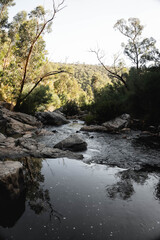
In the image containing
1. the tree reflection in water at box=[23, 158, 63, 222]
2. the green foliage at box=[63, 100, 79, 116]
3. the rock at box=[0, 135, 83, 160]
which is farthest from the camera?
the green foliage at box=[63, 100, 79, 116]

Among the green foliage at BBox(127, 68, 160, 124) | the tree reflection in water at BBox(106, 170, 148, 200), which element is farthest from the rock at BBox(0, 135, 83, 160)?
the green foliage at BBox(127, 68, 160, 124)

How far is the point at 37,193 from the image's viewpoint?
240 centimetres

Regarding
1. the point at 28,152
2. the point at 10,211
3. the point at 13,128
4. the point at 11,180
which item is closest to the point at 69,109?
the point at 13,128

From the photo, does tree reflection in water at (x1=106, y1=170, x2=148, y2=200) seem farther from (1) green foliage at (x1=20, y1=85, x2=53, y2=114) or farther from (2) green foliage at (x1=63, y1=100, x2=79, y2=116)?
(2) green foliage at (x1=63, y1=100, x2=79, y2=116)

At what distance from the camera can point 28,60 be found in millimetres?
12008

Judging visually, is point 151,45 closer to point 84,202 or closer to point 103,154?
point 103,154

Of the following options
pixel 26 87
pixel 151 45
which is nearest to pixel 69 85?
pixel 151 45

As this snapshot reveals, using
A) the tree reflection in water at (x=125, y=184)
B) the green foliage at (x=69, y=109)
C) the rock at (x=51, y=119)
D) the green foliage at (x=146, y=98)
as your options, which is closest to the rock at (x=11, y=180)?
the tree reflection in water at (x=125, y=184)

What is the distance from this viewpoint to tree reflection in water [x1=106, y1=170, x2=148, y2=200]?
97.6 inches

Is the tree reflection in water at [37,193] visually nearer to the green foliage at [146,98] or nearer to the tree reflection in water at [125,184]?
the tree reflection in water at [125,184]

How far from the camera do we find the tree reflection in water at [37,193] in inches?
80.2

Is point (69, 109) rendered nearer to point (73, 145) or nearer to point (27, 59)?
point (27, 59)

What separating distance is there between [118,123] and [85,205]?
6.99 metres

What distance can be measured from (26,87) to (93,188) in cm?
1288
